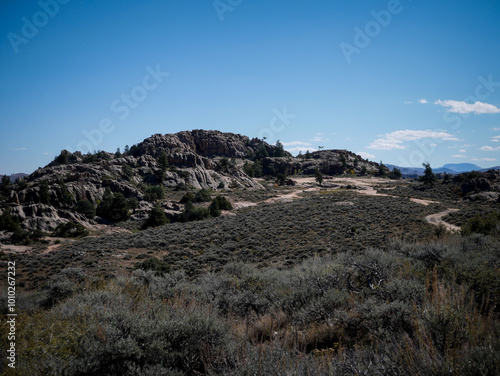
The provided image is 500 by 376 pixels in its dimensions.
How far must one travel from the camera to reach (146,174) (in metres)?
67.1

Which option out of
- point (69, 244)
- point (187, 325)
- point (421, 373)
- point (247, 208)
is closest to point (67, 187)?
point (69, 244)

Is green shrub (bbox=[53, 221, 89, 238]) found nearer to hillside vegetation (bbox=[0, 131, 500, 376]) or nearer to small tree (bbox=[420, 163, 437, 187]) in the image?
hillside vegetation (bbox=[0, 131, 500, 376])

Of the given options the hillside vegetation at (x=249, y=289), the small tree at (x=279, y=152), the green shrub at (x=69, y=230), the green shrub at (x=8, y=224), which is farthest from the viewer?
the small tree at (x=279, y=152)

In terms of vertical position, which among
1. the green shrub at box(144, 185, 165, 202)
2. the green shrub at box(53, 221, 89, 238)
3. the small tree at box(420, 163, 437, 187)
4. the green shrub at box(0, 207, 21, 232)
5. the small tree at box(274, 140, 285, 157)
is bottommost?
the green shrub at box(53, 221, 89, 238)

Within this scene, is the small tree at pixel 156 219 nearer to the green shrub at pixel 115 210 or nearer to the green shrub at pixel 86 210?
the green shrub at pixel 115 210

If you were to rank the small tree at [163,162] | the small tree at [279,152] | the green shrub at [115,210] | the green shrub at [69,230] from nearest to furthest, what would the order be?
1. the green shrub at [69,230]
2. the green shrub at [115,210]
3. the small tree at [163,162]
4. the small tree at [279,152]

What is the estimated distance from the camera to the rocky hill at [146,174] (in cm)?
3793

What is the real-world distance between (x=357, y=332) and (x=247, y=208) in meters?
41.2

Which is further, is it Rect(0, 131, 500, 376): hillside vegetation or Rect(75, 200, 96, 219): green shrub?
Rect(75, 200, 96, 219): green shrub

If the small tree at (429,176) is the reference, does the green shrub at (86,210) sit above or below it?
below

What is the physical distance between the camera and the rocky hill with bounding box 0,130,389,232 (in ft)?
124

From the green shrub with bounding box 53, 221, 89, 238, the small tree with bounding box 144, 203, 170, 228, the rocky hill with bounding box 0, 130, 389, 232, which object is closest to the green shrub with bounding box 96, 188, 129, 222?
the rocky hill with bounding box 0, 130, 389, 232

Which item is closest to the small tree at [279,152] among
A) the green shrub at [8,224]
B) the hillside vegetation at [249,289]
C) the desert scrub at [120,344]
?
the hillside vegetation at [249,289]

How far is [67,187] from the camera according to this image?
1730 inches
